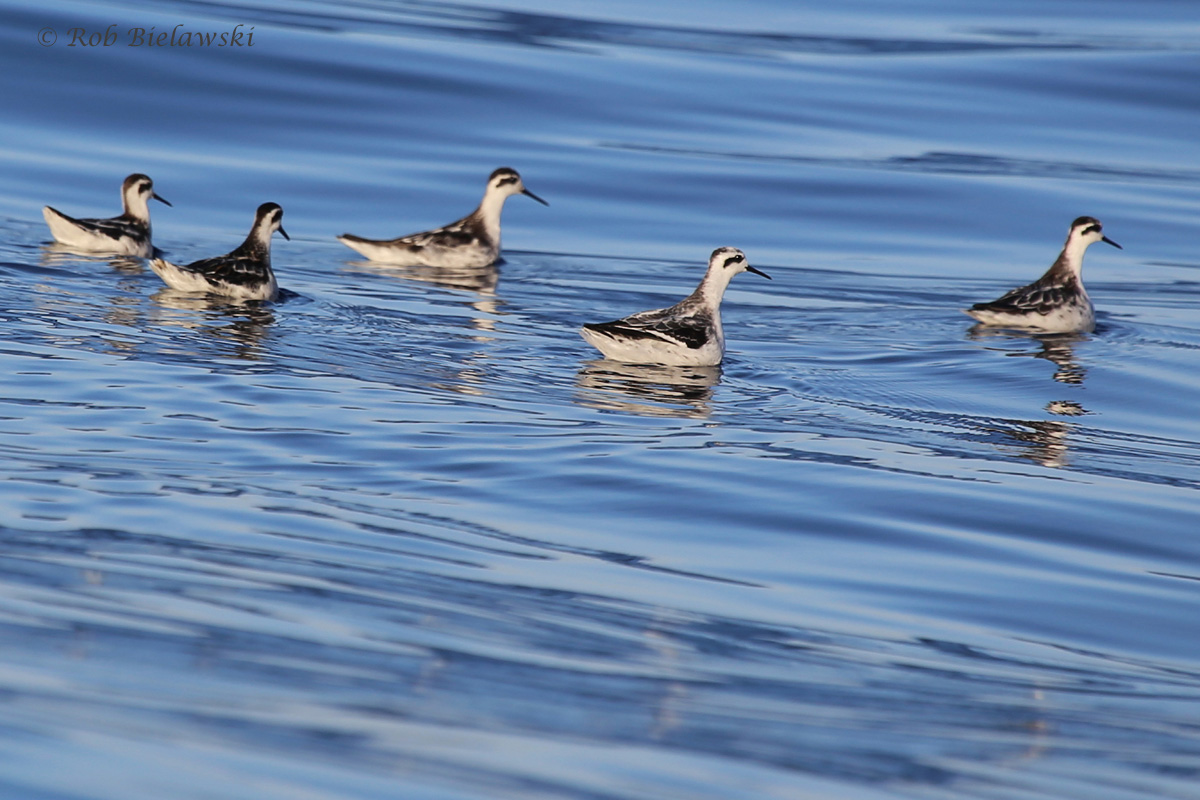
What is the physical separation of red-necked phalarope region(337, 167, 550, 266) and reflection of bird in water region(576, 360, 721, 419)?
5527 millimetres

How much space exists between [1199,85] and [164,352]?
23.2 metres

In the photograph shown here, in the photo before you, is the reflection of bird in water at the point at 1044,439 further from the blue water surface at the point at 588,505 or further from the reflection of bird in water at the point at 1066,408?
the reflection of bird in water at the point at 1066,408

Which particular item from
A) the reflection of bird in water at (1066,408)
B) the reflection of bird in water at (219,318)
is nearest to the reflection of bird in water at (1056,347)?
the reflection of bird in water at (1066,408)

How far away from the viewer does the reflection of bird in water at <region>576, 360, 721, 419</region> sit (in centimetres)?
1073

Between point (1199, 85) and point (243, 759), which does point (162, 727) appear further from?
point (1199, 85)

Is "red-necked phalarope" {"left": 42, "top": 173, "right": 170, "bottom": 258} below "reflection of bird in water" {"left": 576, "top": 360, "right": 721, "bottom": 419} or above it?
above

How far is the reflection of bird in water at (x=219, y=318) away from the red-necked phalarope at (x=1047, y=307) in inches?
248

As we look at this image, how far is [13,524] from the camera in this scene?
6902 millimetres

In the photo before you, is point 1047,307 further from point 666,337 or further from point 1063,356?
point 666,337

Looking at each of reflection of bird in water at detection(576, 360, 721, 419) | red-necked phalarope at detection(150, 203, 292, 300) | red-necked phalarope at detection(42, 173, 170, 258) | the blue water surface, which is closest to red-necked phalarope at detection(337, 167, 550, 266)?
the blue water surface

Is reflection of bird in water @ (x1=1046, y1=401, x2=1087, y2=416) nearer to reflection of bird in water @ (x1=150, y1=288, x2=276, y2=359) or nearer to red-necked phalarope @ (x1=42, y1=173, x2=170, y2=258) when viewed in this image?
reflection of bird in water @ (x1=150, y1=288, x2=276, y2=359)

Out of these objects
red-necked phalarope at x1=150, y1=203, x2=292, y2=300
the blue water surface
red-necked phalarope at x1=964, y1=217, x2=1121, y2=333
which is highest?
red-necked phalarope at x1=964, y1=217, x2=1121, y2=333

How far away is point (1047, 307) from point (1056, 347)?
34.5 inches

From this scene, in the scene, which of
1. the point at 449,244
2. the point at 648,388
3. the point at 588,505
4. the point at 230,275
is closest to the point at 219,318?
the point at 230,275
